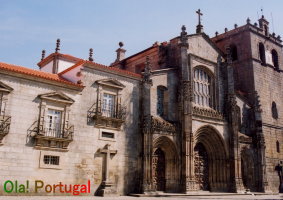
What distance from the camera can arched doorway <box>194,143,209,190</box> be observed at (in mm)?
27283

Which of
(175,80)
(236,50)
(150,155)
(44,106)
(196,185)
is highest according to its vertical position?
(236,50)

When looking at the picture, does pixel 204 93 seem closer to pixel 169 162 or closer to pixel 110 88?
pixel 169 162

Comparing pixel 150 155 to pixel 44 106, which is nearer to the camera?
pixel 44 106

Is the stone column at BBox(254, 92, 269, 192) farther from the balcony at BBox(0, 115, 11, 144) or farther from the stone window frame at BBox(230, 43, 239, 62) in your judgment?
the balcony at BBox(0, 115, 11, 144)

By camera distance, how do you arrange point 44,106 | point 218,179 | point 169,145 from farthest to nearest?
point 218,179
point 169,145
point 44,106

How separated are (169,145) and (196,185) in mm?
4010

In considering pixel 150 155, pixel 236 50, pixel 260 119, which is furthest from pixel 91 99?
pixel 236 50

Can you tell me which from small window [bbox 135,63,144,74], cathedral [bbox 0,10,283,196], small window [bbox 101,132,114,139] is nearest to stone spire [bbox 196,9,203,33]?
cathedral [bbox 0,10,283,196]

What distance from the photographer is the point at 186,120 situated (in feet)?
84.2

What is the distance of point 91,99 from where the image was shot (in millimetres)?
22281

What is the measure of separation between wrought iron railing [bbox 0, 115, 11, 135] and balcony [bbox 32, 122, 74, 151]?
1.53m

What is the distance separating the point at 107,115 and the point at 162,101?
5152 mm

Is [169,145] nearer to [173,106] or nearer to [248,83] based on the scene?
[173,106]

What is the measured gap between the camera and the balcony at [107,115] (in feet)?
72.5
